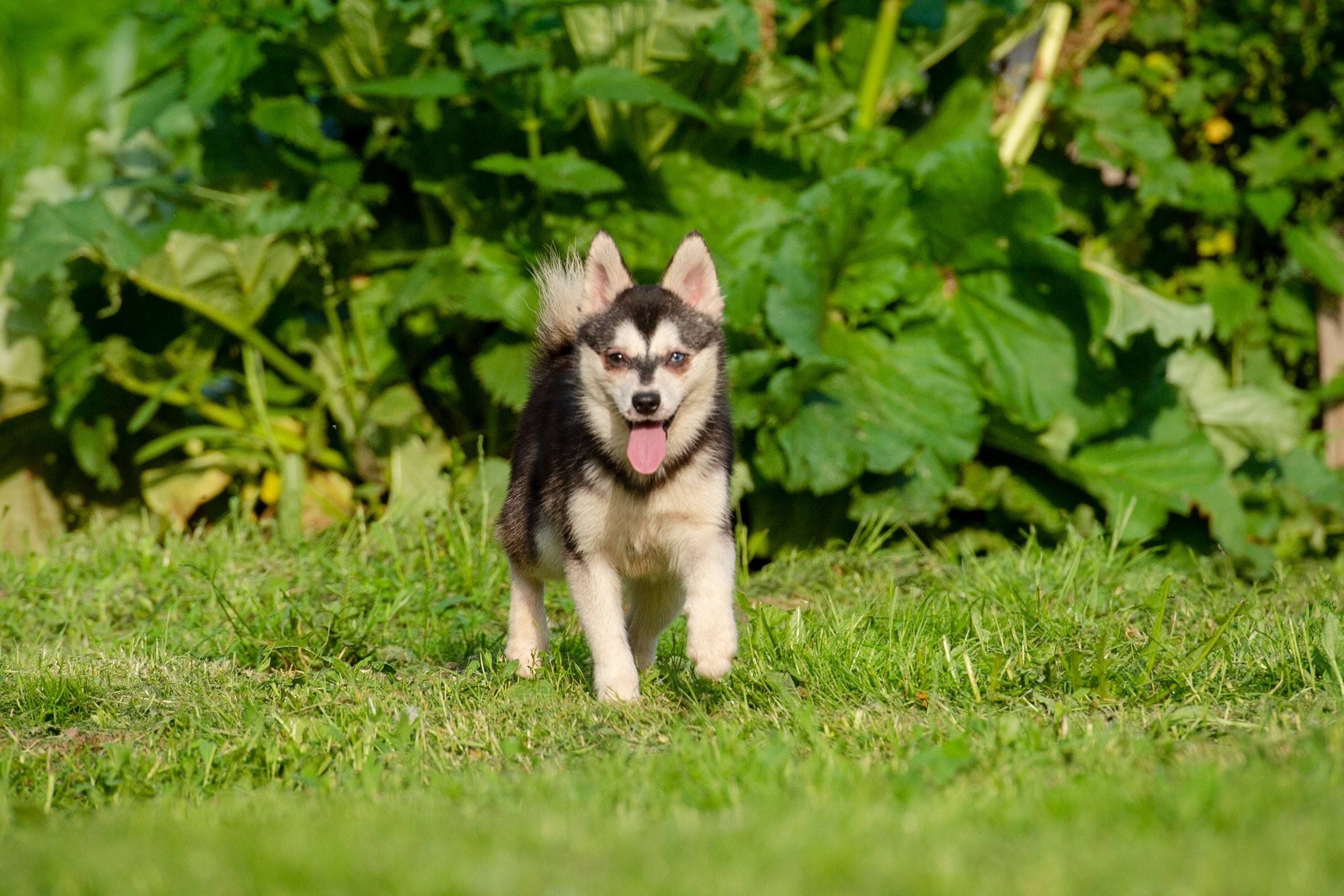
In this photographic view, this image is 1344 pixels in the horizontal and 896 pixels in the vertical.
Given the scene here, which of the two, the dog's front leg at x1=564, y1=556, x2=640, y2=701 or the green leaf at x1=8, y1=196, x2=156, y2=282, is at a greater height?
Answer: the green leaf at x1=8, y1=196, x2=156, y2=282

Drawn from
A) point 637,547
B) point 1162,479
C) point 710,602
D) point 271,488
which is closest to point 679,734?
point 710,602

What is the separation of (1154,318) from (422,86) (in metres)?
3.46

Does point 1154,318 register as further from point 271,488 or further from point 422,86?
point 271,488

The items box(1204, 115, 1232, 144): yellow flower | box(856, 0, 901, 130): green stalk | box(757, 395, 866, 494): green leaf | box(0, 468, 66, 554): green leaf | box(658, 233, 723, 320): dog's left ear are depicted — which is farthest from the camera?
box(1204, 115, 1232, 144): yellow flower

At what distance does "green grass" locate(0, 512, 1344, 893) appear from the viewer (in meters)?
2.48

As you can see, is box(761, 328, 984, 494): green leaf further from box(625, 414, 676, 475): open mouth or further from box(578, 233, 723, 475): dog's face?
box(625, 414, 676, 475): open mouth

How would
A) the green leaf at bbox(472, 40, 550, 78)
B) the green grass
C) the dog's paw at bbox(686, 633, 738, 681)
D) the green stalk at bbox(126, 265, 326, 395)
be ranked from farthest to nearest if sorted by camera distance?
the green stalk at bbox(126, 265, 326, 395) < the green leaf at bbox(472, 40, 550, 78) < the dog's paw at bbox(686, 633, 738, 681) < the green grass

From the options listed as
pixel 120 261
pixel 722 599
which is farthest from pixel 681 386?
pixel 120 261

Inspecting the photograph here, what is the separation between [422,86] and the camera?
6.18 m

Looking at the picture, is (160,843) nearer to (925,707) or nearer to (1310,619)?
(925,707)

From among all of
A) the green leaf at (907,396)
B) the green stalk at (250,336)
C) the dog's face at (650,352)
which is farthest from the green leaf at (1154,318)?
the green stalk at (250,336)

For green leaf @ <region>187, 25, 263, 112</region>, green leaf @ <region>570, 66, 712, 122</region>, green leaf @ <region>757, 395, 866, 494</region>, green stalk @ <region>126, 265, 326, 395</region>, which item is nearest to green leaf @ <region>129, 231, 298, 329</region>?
green stalk @ <region>126, 265, 326, 395</region>

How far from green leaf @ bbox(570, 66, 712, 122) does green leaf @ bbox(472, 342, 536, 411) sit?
1.16 m

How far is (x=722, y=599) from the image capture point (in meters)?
4.20
